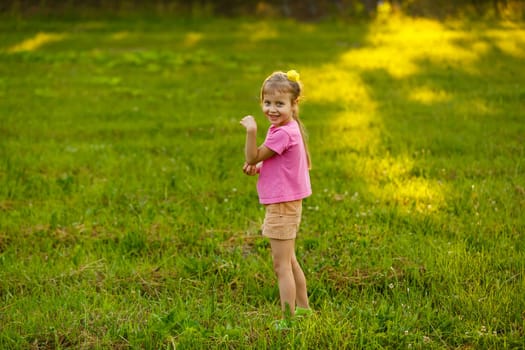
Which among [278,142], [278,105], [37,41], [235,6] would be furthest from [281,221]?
[235,6]

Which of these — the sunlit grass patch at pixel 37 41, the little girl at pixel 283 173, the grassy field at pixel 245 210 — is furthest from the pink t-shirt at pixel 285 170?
the sunlit grass patch at pixel 37 41

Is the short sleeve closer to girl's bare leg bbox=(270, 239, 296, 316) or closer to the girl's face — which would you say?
the girl's face

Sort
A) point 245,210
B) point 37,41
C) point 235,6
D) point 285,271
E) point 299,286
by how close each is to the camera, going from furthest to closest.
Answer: point 235,6 < point 37,41 < point 245,210 < point 299,286 < point 285,271

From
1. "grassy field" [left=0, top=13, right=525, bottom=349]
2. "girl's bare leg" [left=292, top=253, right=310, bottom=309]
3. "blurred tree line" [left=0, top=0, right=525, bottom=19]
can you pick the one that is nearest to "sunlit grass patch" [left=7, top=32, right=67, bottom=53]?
"grassy field" [left=0, top=13, right=525, bottom=349]

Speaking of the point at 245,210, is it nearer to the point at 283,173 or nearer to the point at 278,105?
the point at 283,173

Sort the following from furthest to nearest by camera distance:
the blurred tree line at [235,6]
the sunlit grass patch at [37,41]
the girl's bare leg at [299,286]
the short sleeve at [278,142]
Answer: the blurred tree line at [235,6] → the sunlit grass patch at [37,41] → the girl's bare leg at [299,286] → the short sleeve at [278,142]

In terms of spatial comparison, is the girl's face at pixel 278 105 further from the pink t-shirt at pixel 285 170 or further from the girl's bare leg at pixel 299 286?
the girl's bare leg at pixel 299 286

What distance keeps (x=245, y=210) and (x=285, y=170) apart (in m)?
2.38

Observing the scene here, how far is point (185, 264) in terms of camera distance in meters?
5.45

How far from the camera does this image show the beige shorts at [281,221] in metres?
4.37

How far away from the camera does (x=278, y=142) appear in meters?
4.30

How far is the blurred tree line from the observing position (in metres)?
21.6

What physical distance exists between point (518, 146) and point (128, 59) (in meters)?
9.77

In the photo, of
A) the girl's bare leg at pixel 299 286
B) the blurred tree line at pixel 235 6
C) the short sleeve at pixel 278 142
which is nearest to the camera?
the short sleeve at pixel 278 142
